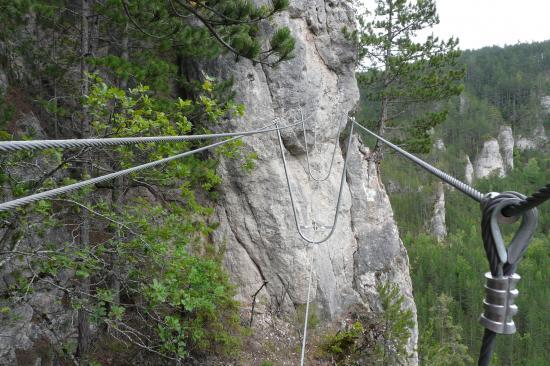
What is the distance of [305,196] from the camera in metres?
7.86

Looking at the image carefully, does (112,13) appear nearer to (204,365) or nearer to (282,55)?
(282,55)

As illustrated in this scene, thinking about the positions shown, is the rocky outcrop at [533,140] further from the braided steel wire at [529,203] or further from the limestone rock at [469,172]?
the braided steel wire at [529,203]

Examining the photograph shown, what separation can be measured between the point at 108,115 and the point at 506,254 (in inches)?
147

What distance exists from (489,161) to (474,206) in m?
17.9

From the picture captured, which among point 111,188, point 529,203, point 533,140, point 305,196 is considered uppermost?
point 533,140

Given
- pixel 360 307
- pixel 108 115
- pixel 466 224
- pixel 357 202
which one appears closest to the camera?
pixel 108 115

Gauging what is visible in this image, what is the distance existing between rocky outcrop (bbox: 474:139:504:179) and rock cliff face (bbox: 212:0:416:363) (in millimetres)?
76493

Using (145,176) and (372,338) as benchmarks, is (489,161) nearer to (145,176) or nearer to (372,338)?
(372,338)

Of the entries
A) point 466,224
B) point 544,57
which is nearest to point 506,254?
point 466,224

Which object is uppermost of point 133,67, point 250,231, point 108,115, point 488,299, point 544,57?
point 544,57

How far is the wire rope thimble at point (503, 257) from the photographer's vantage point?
40.1 inches

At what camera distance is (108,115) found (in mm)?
3977

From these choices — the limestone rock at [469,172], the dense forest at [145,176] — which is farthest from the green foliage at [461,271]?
the dense forest at [145,176]

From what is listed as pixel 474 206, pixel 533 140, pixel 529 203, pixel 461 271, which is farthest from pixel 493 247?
pixel 533 140
